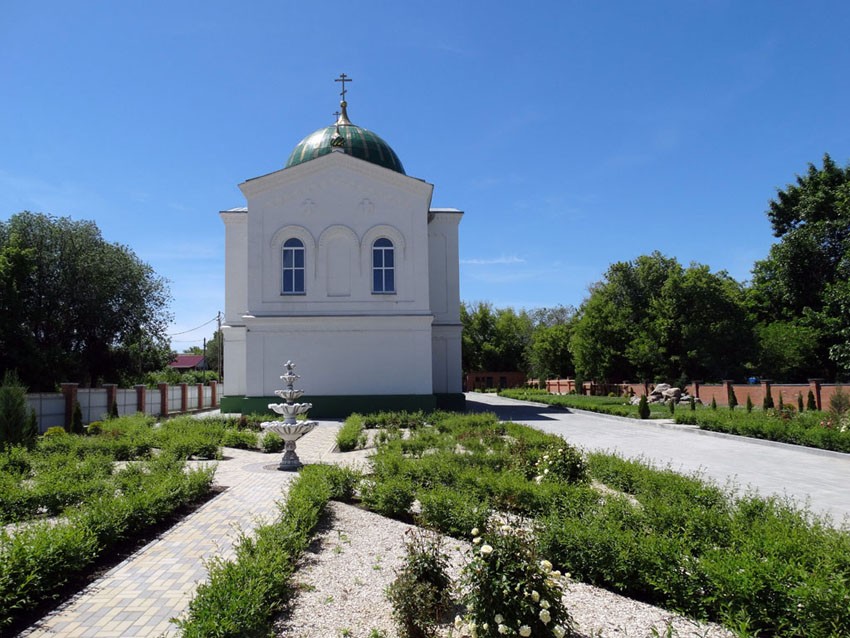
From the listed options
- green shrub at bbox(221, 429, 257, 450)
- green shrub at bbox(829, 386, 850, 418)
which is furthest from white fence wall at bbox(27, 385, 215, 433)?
green shrub at bbox(829, 386, 850, 418)

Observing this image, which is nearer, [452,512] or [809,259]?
[452,512]

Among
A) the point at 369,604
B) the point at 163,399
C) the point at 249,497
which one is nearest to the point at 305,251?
the point at 163,399

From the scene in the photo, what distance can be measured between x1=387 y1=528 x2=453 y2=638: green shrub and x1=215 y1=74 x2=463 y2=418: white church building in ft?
64.2

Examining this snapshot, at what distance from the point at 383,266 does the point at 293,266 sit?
3957 mm

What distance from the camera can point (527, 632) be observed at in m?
3.77

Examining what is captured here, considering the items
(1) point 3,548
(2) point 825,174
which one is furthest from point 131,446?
(2) point 825,174

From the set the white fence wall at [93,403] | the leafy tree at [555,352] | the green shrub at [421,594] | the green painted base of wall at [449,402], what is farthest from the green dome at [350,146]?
the leafy tree at [555,352]

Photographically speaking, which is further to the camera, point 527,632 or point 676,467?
point 676,467

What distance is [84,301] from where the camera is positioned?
34.2 metres

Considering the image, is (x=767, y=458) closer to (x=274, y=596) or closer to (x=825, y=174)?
(x=274, y=596)

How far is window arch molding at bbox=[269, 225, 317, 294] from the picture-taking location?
2503 centimetres

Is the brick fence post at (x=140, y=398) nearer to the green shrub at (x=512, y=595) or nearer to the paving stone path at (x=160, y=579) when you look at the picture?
the paving stone path at (x=160, y=579)

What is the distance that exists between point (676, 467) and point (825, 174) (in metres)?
35.5

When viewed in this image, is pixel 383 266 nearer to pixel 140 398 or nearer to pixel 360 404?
pixel 360 404
